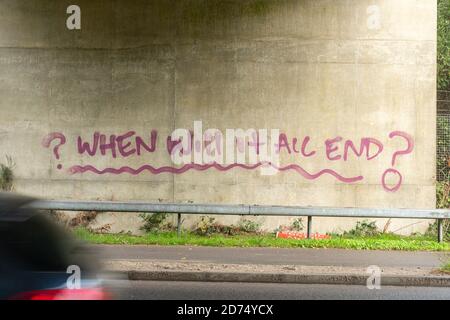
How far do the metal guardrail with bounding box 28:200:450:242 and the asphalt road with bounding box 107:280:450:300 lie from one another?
406cm

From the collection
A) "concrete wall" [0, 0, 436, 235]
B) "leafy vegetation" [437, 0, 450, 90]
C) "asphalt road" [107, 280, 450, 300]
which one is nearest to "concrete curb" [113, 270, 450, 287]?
"asphalt road" [107, 280, 450, 300]

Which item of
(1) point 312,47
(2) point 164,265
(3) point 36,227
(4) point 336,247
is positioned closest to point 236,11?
(1) point 312,47

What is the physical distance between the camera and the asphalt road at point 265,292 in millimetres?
7762

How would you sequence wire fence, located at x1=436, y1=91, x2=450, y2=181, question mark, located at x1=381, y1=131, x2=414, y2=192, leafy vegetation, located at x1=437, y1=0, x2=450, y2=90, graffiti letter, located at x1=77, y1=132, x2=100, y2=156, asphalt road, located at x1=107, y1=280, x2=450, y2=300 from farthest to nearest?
leafy vegetation, located at x1=437, y1=0, x2=450, y2=90
wire fence, located at x1=436, y1=91, x2=450, y2=181
graffiti letter, located at x1=77, y1=132, x2=100, y2=156
question mark, located at x1=381, y1=131, x2=414, y2=192
asphalt road, located at x1=107, y1=280, x2=450, y2=300

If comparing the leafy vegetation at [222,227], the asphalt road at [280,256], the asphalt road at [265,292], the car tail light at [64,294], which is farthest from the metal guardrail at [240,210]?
the car tail light at [64,294]

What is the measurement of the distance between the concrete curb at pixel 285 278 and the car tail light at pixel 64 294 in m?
4.83

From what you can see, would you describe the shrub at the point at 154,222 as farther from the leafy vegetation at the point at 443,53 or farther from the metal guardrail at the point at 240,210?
the leafy vegetation at the point at 443,53

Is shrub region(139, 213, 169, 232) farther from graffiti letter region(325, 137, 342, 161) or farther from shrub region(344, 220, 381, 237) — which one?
shrub region(344, 220, 381, 237)

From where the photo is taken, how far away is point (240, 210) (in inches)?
502

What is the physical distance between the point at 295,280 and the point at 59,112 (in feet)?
25.2

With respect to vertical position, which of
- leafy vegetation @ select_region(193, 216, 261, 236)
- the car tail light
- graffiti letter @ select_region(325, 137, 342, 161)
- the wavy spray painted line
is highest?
graffiti letter @ select_region(325, 137, 342, 161)

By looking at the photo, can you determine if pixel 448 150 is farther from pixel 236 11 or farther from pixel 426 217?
pixel 236 11

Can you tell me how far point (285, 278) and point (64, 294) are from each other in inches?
215

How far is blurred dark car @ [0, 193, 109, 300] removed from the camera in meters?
3.57
